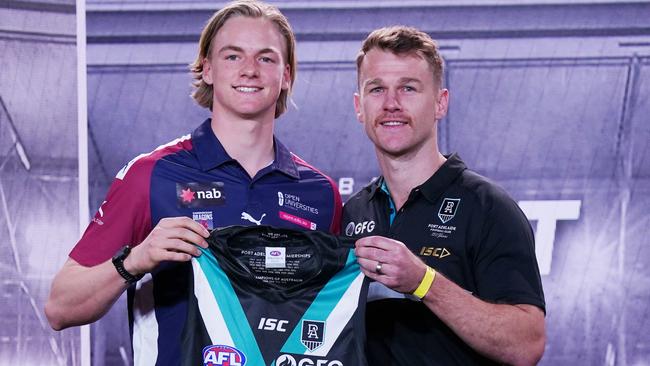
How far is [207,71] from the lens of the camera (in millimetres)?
2357

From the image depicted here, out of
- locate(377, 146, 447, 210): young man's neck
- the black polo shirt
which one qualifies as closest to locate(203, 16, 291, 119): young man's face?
locate(377, 146, 447, 210): young man's neck

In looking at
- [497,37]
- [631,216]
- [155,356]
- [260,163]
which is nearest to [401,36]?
[260,163]

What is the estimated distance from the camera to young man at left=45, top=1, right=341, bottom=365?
6.67 ft

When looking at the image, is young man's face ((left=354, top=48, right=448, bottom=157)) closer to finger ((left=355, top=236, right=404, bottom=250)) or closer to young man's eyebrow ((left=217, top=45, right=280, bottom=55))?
young man's eyebrow ((left=217, top=45, right=280, bottom=55))

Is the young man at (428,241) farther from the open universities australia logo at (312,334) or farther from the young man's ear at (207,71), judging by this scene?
the young man's ear at (207,71)

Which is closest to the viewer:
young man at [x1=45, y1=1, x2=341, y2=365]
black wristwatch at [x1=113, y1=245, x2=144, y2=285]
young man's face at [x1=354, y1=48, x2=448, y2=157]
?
black wristwatch at [x1=113, y1=245, x2=144, y2=285]

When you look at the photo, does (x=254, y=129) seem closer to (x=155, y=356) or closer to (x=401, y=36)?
(x=401, y=36)

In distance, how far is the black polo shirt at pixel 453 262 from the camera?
6.48ft

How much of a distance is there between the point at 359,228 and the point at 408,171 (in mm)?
216

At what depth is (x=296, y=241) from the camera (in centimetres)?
196

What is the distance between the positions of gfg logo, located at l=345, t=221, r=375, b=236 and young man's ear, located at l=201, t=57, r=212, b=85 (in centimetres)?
60

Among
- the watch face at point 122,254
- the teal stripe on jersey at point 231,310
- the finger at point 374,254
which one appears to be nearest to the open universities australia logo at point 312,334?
the teal stripe on jersey at point 231,310

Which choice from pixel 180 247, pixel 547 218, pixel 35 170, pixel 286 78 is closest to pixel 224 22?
pixel 286 78

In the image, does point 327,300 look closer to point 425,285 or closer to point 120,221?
point 425,285
